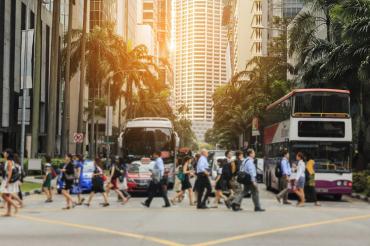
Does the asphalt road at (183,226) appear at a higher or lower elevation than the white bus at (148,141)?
lower

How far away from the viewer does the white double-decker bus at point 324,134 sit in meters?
24.0

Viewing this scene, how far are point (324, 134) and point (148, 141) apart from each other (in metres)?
9.14

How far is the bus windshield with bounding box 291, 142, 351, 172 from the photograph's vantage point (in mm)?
23969

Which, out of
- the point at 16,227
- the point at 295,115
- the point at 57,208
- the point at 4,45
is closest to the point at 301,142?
the point at 295,115

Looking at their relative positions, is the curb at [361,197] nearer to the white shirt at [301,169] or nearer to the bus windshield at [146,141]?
the white shirt at [301,169]

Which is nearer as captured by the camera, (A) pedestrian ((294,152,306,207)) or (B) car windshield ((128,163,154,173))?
(A) pedestrian ((294,152,306,207))

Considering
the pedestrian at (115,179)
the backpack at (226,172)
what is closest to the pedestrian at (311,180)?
the backpack at (226,172)

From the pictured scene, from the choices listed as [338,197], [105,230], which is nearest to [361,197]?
[338,197]

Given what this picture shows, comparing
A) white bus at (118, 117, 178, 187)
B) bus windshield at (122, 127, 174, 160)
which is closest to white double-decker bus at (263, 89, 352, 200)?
white bus at (118, 117, 178, 187)

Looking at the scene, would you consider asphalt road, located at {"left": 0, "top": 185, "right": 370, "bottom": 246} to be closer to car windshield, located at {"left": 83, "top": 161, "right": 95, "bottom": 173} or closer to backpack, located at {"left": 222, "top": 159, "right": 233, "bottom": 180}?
backpack, located at {"left": 222, "top": 159, "right": 233, "bottom": 180}

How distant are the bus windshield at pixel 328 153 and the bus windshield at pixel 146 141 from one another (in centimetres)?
768

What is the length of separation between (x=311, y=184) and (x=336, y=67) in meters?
11.9

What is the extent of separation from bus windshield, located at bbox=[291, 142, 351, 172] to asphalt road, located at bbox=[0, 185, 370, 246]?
374 cm

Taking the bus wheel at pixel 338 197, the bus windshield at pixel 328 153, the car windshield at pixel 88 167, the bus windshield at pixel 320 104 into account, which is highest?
the bus windshield at pixel 320 104
